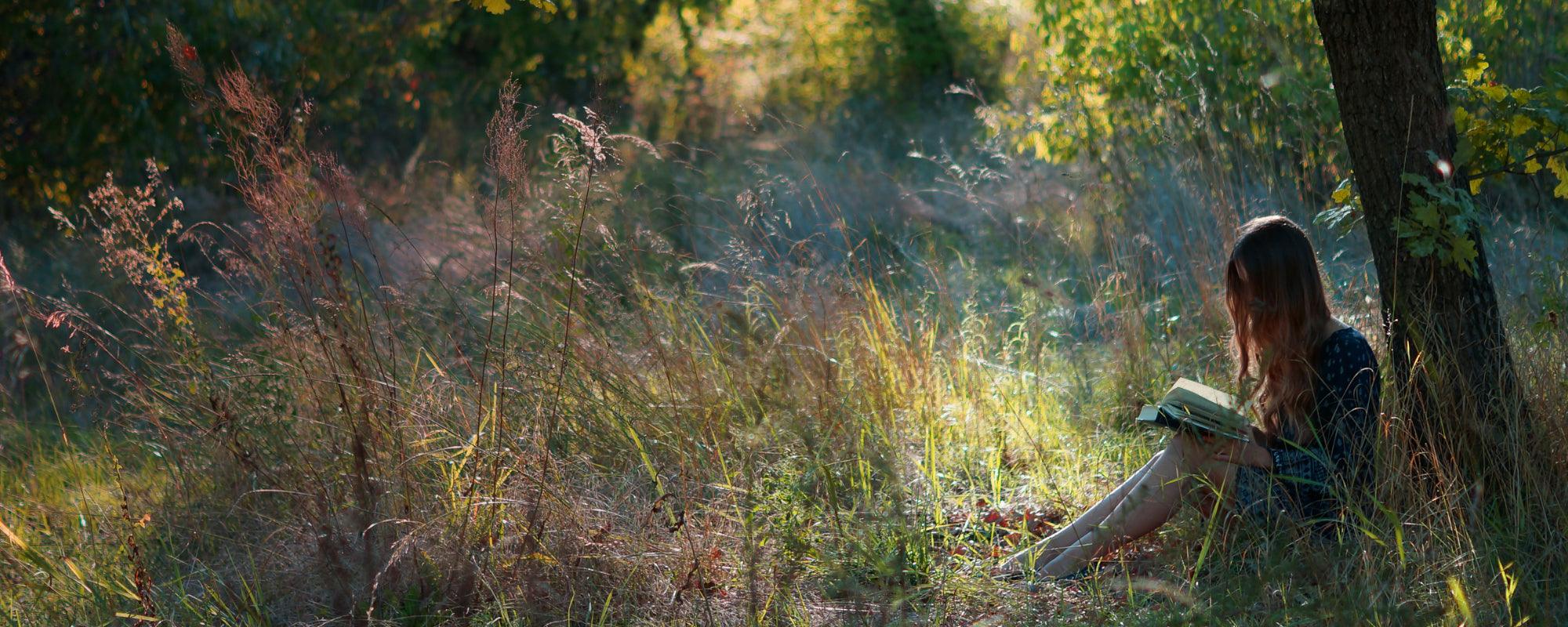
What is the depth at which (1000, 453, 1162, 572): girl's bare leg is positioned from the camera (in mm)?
3160

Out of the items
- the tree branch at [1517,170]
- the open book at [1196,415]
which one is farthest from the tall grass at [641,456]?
the tree branch at [1517,170]

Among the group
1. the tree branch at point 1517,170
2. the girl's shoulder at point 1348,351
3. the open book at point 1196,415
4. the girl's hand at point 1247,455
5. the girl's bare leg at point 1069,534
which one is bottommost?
the girl's bare leg at point 1069,534

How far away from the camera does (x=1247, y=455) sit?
301 centimetres

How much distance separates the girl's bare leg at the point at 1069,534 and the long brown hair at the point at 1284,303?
0.38 m

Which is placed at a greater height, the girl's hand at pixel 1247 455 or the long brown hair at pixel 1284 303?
the long brown hair at pixel 1284 303

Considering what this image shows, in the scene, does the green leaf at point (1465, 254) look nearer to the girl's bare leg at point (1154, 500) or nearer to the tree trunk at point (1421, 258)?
the tree trunk at point (1421, 258)

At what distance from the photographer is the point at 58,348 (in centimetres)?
694

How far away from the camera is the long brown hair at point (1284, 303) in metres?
3.00

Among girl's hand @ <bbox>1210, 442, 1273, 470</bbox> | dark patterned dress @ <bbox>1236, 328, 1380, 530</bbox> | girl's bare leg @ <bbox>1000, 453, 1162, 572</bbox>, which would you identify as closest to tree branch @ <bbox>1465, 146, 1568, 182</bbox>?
dark patterned dress @ <bbox>1236, 328, 1380, 530</bbox>

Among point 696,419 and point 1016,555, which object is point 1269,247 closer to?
point 1016,555

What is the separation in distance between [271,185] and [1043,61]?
197 inches

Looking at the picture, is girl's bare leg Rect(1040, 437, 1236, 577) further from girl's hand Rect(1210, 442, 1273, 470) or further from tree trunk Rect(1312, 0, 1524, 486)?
tree trunk Rect(1312, 0, 1524, 486)

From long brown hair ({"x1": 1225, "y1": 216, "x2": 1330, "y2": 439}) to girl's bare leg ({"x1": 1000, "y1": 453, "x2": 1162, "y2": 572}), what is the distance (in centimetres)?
38

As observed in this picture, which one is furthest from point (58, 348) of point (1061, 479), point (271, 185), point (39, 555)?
point (1061, 479)
